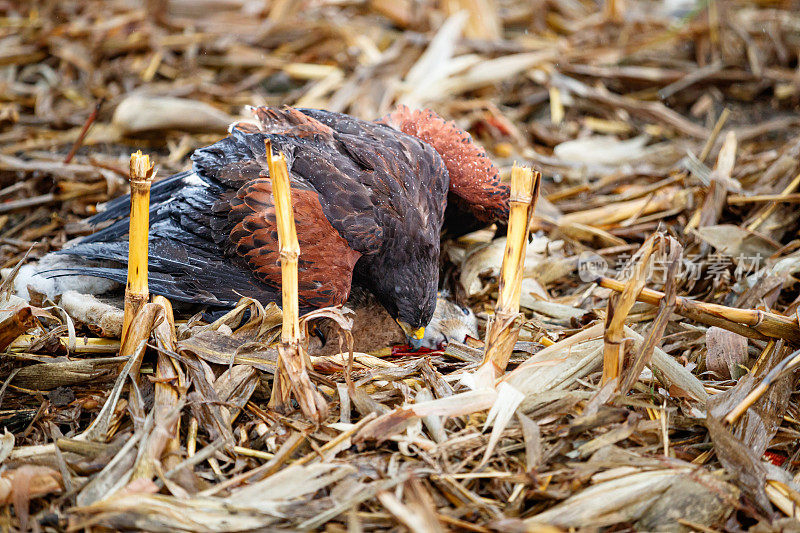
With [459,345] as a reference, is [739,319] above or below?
above

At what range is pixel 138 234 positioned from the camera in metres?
2.13

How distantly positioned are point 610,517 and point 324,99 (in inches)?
162

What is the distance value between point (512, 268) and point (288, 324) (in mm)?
722

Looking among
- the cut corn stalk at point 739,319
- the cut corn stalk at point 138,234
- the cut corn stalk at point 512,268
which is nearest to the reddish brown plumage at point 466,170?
the cut corn stalk at point 739,319

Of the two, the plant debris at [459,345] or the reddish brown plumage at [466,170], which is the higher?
the reddish brown plumage at [466,170]

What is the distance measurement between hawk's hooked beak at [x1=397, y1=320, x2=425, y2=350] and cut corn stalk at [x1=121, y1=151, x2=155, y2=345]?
106 cm

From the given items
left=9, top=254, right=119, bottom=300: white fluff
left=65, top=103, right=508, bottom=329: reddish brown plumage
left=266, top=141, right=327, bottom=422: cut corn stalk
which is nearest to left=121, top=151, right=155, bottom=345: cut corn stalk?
left=266, top=141, right=327, bottom=422: cut corn stalk

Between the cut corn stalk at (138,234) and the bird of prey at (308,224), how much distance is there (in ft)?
1.63

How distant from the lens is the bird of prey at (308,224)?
2715 millimetres

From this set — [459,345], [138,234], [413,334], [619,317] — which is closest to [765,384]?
[619,317]

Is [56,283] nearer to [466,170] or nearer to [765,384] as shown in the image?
[466,170]

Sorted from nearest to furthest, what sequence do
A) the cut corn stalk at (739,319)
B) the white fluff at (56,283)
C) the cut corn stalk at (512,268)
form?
the cut corn stalk at (512,268) → the cut corn stalk at (739,319) → the white fluff at (56,283)

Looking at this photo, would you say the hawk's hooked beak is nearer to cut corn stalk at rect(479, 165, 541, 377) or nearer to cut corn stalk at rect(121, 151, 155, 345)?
cut corn stalk at rect(479, 165, 541, 377)

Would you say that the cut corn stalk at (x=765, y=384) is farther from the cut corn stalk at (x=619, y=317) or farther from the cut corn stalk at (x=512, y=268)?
the cut corn stalk at (x=512, y=268)
